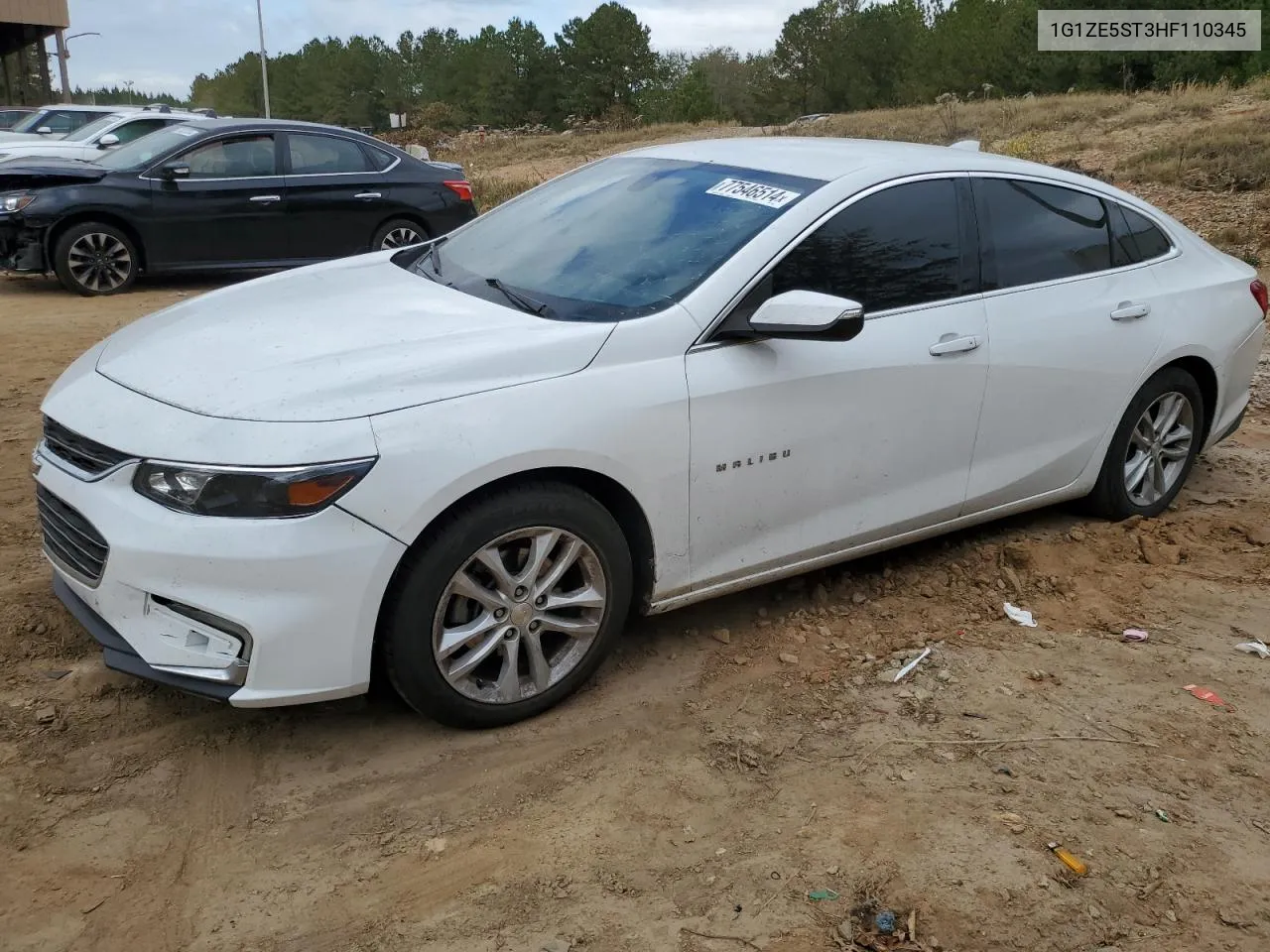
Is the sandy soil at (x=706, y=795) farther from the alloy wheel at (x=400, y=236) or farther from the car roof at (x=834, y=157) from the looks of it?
the alloy wheel at (x=400, y=236)

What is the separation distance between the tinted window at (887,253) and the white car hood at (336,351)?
810 millimetres

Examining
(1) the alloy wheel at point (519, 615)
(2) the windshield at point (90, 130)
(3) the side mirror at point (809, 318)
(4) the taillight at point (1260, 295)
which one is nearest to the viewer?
(1) the alloy wheel at point (519, 615)

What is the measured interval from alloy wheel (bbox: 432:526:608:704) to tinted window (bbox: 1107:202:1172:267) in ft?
9.13

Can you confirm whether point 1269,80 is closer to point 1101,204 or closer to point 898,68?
point 1101,204

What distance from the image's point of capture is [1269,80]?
2284 cm

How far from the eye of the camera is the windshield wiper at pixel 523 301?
3578mm

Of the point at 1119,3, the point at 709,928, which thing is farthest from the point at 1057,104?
the point at 1119,3

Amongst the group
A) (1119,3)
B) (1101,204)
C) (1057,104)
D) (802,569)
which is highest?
(1119,3)

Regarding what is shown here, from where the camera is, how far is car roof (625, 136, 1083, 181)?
405 cm

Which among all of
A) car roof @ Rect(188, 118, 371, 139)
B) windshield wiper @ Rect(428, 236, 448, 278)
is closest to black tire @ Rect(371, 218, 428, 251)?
car roof @ Rect(188, 118, 371, 139)

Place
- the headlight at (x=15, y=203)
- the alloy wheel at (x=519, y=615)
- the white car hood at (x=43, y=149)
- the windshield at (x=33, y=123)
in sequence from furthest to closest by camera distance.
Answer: the windshield at (x=33, y=123) → the white car hood at (x=43, y=149) → the headlight at (x=15, y=203) → the alloy wheel at (x=519, y=615)

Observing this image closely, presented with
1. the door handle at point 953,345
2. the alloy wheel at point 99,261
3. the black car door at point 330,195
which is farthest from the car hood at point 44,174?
the door handle at point 953,345

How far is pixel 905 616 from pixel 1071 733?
34.0 inches

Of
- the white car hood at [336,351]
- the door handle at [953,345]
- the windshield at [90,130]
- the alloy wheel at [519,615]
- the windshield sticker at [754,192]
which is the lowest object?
the alloy wheel at [519,615]
